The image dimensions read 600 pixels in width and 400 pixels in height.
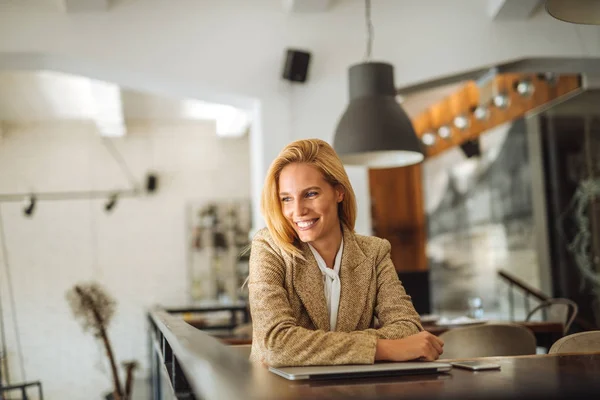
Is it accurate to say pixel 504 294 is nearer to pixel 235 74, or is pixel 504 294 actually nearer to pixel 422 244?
pixel 422 244

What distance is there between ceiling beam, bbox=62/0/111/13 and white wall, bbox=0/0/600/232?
56 millimetres

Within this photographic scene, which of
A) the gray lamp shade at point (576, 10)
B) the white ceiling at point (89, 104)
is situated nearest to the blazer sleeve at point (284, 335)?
the gray lamp shade at point (576, 10)

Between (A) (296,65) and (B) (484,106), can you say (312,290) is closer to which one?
(A) (296,65)

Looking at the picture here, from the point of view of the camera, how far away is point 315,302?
1.88 meters

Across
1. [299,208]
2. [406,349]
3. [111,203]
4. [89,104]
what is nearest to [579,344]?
[406,349]

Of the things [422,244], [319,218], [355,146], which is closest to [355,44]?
[355,146]

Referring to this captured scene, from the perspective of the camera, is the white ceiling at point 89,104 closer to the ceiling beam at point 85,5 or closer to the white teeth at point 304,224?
the ceiling beam at point 85,5

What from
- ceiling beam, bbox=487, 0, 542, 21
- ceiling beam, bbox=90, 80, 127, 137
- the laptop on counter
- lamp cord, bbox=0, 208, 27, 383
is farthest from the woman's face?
lamp cord, bbox=0, 208, 27, 383

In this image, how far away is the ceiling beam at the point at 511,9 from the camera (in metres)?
4.75

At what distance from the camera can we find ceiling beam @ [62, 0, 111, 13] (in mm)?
4477

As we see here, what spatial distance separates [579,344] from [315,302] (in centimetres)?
→ 83

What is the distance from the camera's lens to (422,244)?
404 inches

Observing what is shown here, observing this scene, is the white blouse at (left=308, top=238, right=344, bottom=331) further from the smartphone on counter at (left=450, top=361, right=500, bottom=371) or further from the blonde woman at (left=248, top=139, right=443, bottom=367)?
the smartphone on counter at (left=450, top=361, right=500, bottom=371)

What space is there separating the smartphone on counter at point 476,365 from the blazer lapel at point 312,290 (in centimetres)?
43
